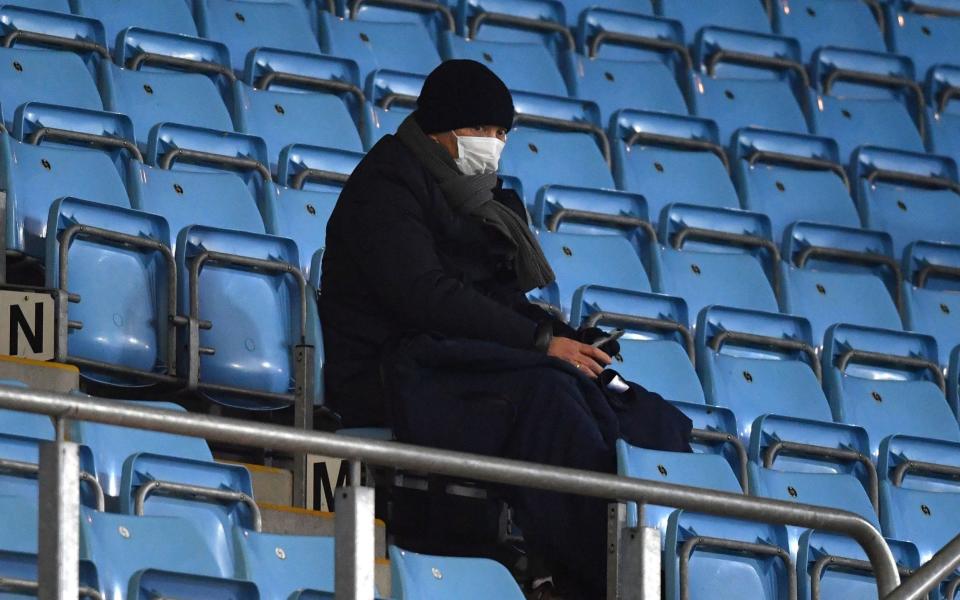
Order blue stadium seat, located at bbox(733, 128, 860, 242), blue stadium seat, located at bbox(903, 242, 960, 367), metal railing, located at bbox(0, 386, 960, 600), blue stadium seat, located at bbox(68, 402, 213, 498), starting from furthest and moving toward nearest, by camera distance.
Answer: blue stadium seat, located at bbox(733, 128, 860, 242), blue stadium seat, located at bbox(903, 242, 960, 367), blue stadium seat, located at bbox(68, 402, 213, 498), metal railing, located at bbox(0, 386, 960, 600)

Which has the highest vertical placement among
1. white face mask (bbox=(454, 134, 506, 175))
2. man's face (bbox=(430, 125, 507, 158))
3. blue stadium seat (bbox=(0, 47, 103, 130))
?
blue stadium seat (bbox=(0, 47, 103, 130))

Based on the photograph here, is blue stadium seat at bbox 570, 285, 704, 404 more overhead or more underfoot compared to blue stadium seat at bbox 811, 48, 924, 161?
more underfoot

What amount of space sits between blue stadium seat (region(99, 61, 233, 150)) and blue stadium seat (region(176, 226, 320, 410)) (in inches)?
31.3

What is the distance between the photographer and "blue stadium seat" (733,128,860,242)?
6.82m

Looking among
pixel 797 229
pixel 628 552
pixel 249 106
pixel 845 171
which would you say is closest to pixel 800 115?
pixel 845 171

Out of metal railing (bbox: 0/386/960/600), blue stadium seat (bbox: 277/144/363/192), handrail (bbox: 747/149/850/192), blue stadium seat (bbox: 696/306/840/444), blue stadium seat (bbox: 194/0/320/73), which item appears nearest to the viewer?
metal railing (bbox: 0/386/960/600)

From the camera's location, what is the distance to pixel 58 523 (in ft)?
8.31

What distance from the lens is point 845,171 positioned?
23.5ft

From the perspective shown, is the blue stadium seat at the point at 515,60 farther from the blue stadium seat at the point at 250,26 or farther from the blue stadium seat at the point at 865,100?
the blue stadium seat at the point at 865,100

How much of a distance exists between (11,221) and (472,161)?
1.11m

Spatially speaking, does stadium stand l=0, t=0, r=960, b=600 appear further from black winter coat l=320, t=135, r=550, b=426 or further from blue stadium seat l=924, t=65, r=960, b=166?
black winter coat l=320, t=135, r=550, b=426

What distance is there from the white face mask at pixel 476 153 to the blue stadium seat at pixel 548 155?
5.07 ft

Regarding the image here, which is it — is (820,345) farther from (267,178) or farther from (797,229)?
(267,178)

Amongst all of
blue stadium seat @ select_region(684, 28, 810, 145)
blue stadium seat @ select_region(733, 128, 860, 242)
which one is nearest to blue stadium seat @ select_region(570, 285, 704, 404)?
blue stadium seat @ select_region(733, 128, 860, 242)
